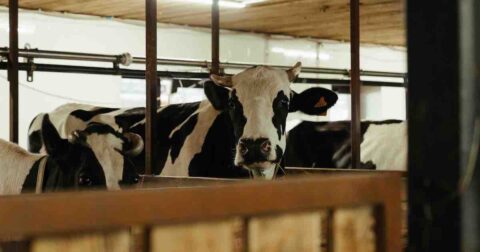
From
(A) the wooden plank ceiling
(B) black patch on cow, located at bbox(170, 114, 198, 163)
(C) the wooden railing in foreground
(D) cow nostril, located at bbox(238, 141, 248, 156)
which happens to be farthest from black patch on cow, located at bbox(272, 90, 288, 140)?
(C) the wooden railing in foreground

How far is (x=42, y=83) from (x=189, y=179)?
4741 mm

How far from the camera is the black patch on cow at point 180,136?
14.7 ft

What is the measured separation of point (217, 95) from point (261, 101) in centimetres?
37

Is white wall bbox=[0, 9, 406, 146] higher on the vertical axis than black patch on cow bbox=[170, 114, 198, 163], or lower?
higher

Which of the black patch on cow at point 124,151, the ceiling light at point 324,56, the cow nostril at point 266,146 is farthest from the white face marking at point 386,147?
the ceiling light at point 324,56

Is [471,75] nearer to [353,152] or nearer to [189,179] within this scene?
[189,179]

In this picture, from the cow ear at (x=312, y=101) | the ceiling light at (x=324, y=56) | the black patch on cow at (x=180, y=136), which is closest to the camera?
the black patch on cow at (x=180, y=136)

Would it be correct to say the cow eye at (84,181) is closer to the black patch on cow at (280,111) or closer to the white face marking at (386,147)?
the black patch on cow at (280,111)

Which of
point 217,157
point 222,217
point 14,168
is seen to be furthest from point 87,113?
point 222,217

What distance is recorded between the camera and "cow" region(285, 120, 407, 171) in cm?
582

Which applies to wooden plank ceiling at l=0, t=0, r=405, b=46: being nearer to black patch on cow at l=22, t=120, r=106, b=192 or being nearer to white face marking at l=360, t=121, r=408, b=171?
white face marking at l=360, t=121, r=408, b=171

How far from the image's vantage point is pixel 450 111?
3.16 feet

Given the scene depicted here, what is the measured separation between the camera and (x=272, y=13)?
7.36 metres

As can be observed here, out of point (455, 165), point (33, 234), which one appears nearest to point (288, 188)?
point (455, 165)
